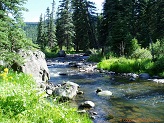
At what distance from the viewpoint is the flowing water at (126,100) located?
40.7ft

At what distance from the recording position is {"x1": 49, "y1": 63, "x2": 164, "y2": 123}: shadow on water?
1246 cm

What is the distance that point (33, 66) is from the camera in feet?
60.2

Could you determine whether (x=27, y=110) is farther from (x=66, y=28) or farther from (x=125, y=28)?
(x=66, y=28)

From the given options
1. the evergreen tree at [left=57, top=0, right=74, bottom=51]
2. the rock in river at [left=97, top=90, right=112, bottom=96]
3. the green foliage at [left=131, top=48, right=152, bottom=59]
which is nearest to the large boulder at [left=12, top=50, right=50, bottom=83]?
the rock in river at [left=97, top=90, right=112, bottom=96]

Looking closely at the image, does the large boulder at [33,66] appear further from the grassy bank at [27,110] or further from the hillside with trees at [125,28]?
the hillside with trees at [125,28]

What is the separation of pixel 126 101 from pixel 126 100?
0.76ft

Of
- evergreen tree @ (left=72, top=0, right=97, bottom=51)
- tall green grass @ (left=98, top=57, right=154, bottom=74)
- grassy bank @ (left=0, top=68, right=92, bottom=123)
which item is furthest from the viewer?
evergreen tree @ (left=72, top=0, right=97, bottom=51)

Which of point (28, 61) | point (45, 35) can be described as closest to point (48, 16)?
point (45, 35)

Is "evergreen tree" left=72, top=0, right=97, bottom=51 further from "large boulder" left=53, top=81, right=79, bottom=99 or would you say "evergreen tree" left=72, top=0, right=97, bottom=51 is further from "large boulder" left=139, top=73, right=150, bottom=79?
"large boulder" left=53, top=81, right=79, bottom=99

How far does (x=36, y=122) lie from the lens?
7027mm

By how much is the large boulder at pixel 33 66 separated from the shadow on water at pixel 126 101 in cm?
301

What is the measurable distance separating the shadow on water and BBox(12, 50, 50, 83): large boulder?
301 cm

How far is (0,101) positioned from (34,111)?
0.99m

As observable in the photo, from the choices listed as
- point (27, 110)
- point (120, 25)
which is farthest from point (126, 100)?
point (120, 25)
